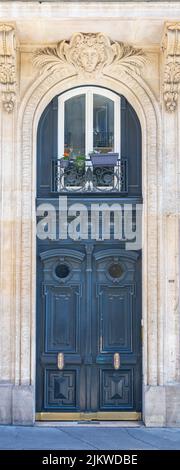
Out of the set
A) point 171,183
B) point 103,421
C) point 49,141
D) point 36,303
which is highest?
point 49,141

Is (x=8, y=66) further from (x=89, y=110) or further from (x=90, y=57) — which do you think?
(x=89, y=110)

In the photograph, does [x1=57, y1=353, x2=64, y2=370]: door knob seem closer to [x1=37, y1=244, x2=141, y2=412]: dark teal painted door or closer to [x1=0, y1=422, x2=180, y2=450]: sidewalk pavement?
[x1=37, y1=244, x2=141, y2=412]: dark teal painted door

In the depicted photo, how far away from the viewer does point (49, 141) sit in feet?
33.9

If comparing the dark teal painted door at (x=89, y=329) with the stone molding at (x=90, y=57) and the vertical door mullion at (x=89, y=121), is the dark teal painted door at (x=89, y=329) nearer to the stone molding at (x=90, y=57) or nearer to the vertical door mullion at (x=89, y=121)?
the vertical door mullion at (x=89, y=121)

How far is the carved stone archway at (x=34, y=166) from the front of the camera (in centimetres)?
974

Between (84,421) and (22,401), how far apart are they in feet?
3.39

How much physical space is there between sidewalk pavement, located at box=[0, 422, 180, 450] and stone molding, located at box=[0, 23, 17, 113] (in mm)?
4773

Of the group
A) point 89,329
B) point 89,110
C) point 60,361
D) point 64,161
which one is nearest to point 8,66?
point 89,110

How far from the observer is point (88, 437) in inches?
351

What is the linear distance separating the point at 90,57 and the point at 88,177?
1841mm

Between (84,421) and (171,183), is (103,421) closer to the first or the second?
(84,421)
